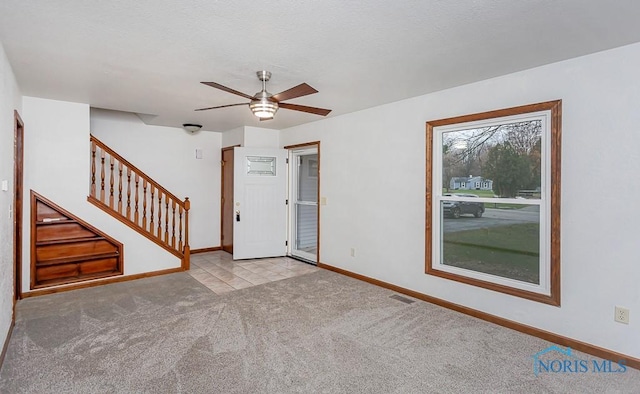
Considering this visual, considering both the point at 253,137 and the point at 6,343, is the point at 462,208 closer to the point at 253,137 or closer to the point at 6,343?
the point at 253,137

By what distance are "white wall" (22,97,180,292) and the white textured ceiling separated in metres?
0.43

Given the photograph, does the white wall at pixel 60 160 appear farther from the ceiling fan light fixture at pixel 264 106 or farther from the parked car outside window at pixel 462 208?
the parked car outside window at pixel 462 208

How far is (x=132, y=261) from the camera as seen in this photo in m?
4.52

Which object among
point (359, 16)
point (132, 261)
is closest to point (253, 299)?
point (132, 261)

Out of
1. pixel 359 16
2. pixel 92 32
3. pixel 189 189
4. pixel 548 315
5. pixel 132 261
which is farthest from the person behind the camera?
pixel 189 189

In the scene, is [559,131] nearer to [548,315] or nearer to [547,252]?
[547,252]

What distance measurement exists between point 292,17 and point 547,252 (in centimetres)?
284

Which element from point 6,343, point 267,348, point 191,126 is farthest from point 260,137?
point 6,343

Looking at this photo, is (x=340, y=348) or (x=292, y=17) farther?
(x=340, y=348)

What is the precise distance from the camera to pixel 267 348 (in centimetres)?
263

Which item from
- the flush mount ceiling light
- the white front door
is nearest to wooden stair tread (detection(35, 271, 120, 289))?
the white front door

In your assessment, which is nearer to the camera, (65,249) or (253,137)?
(65,249)

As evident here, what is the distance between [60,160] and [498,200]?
5.11 metres

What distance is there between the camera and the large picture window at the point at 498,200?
2.81m
